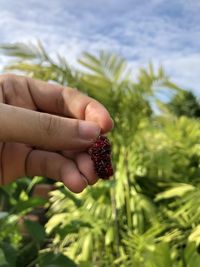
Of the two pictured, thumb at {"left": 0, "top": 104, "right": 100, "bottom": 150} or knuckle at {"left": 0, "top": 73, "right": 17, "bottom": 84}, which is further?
knuckle at {"left": 0, "top": 73, "right": 17, "bottom": 84}

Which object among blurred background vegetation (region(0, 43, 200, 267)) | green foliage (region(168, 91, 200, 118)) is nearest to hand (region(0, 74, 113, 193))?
blurred background vegetation (region(0, 43, 200, 267))

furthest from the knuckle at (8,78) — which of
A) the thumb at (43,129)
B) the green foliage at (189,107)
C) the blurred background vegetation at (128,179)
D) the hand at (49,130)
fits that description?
the green foliage at (189,107)

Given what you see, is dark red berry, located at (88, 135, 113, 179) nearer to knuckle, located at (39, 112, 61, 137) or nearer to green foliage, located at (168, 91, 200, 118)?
knuckle, located at (39, 112, 61, 137)

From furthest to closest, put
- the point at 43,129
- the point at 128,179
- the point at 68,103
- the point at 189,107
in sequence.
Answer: the point at 189,107, the point at 128,179, the point at 68,103, the point at 43,129

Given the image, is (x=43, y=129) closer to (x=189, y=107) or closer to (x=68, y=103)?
(x=68, y=103)

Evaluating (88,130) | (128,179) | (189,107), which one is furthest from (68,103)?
(189,107)

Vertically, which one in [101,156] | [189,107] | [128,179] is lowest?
[189,107]
